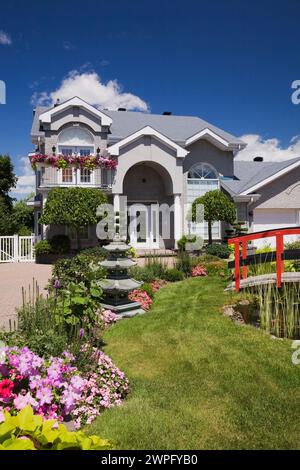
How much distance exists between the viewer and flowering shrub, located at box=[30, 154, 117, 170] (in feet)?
62.0

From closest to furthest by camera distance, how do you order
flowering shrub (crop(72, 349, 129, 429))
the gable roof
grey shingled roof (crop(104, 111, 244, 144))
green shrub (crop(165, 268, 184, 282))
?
flowering shrub (crop(72, 349, 129, 429))
green shrub (crop(165, 268, 184, 282))
the gable roof
grey shingled roof (crop(104, 111, 244, 144))

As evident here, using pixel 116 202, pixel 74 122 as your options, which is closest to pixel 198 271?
pixel 116 202

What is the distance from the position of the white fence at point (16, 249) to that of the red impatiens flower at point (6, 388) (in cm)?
1708

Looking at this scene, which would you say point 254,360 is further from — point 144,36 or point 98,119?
point 98,119

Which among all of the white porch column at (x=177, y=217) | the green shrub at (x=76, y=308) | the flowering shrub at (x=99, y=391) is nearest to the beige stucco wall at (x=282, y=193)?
the white porch column at (x=177, y=217)

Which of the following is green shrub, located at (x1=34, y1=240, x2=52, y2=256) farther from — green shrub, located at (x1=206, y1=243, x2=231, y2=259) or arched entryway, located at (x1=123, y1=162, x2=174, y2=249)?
green shrub, located at (x1=206, y1=243, x2=231, y2=259)

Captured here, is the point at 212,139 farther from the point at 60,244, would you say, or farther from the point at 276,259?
the point at 276,259

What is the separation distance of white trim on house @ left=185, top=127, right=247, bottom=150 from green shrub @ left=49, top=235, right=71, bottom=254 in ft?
30.7

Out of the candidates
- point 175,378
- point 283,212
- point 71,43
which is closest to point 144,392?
point 175,378

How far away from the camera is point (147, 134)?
20.0 m

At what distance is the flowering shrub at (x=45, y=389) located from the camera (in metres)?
3.16

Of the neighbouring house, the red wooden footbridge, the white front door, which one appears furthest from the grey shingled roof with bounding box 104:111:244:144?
the red wooden footbridge

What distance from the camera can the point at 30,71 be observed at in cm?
721

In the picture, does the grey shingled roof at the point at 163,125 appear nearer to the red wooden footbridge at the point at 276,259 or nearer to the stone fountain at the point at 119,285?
the stone fountain at the point at 119,285
